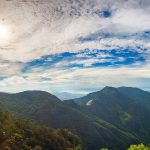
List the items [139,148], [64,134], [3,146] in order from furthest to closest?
[64,134]
[139,148]
[3,146]

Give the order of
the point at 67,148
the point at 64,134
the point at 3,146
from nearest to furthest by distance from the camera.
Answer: the point at 3,146
the point at 67,148
the point at 64,134

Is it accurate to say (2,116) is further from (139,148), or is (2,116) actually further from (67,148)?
(139,148)

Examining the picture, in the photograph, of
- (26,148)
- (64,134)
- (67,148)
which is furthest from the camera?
(64,134)

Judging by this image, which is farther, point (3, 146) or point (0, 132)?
point (0, 132)

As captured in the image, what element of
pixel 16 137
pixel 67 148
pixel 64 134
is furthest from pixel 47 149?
pixel 64 134

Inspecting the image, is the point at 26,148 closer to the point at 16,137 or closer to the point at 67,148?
the point at 16,137

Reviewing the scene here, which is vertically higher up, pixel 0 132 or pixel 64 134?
pixel 0 132
